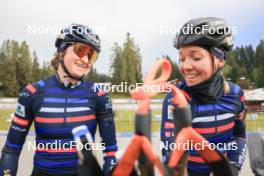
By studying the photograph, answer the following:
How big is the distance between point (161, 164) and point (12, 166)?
1.81 meters

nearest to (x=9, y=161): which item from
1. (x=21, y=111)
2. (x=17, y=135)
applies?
(x=17, y=135)

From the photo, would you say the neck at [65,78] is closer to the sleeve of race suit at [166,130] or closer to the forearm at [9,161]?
the forearm at [9,161]

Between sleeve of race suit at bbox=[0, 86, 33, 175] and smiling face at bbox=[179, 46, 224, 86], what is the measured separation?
51.8 inches

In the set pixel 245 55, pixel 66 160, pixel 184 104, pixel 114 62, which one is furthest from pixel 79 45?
pixel 245 55

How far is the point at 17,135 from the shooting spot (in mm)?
2896

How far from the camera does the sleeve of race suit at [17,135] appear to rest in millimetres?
2840

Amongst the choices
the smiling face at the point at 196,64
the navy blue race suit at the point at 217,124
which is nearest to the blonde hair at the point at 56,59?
the navy blue race suit at the point at 217,124

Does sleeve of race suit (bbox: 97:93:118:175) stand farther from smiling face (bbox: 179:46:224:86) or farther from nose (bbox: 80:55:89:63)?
smiling face (bbox: 179:46:224:86)

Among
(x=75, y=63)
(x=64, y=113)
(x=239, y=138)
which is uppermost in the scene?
(x=75, y=63)

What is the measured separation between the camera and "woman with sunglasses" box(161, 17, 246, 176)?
92.7 inches

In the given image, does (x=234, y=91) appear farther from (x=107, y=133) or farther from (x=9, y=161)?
(x=9, y=161)

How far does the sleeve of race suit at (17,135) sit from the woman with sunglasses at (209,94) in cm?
114

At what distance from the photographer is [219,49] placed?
98.3 inches

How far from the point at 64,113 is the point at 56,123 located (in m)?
0.10
